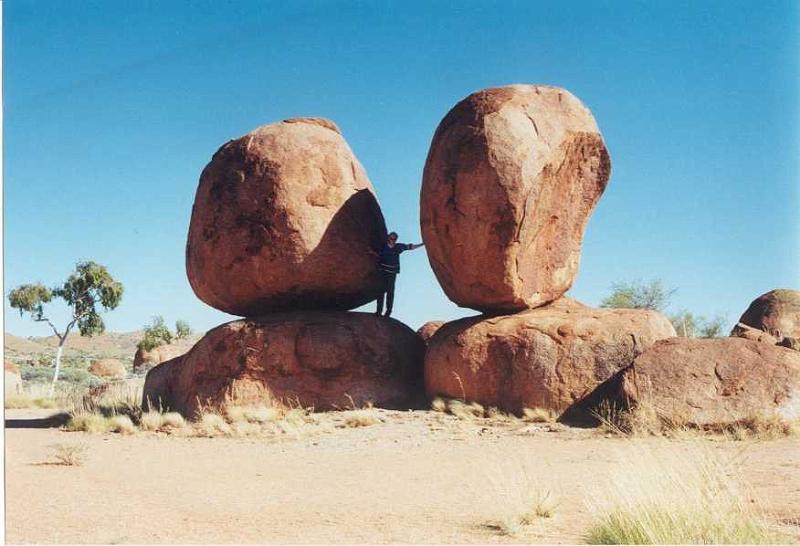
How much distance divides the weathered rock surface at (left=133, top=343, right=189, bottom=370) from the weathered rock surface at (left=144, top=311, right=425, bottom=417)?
19.1 metres

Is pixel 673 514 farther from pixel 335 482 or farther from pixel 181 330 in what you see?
pixel 181 330

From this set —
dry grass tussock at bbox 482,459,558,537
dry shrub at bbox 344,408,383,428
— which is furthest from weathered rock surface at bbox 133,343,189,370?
dry grass tussock at bbox 482,459,558,537

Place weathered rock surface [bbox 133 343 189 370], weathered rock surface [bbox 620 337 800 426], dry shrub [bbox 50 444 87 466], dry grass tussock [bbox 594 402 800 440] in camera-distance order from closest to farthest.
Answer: dry shrub [bbox 50 444 87 466], dry grass tussock [bbox 594 402 800 440], weathered rock surface [bbox 620 337 800 426], weathered rock surface [bbox 133 343 189 370]

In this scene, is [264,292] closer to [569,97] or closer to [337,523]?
[569,97]

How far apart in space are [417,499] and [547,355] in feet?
16.1

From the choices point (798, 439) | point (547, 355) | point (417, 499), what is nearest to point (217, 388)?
point (547, 355)

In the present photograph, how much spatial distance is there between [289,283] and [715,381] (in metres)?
6.56

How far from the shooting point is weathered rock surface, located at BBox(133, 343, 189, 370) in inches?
1245

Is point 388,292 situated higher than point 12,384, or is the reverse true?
point 388,292

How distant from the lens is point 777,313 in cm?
2277

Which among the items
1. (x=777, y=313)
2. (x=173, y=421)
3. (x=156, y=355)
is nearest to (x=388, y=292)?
(x=173, y=421)

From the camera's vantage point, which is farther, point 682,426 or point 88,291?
point 88,291

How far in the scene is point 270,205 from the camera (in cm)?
1304

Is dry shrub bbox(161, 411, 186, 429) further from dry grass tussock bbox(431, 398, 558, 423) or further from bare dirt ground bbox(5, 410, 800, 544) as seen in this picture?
A: dry grass tussock bbox(431, 398, 558, 423)
